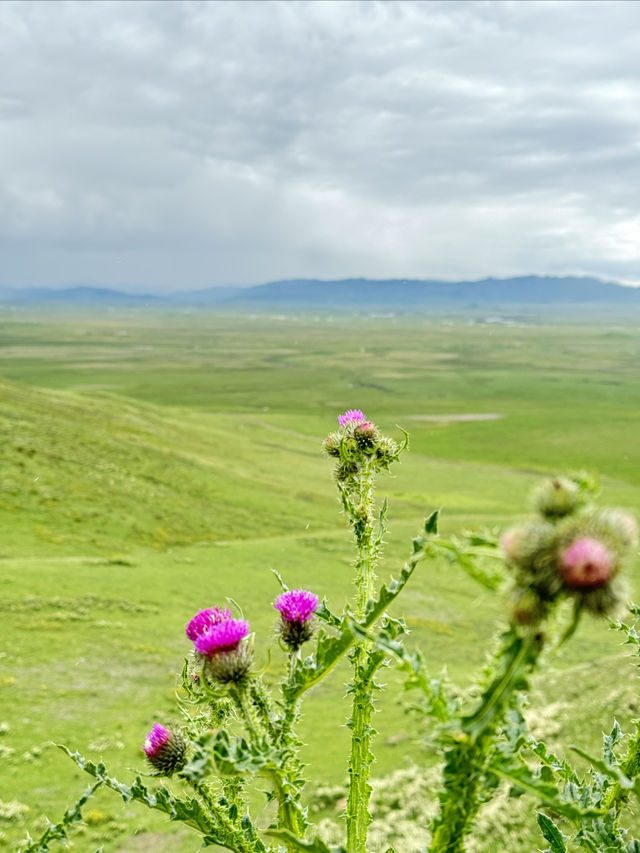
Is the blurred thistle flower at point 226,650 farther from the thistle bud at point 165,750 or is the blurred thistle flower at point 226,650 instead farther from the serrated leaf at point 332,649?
the thistle bud at point 165,750

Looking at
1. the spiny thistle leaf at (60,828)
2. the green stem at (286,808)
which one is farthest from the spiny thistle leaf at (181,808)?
the green stem at (286,808)

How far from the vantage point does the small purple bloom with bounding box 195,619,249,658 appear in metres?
2.60

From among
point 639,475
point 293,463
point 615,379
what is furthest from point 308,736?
point 615,379

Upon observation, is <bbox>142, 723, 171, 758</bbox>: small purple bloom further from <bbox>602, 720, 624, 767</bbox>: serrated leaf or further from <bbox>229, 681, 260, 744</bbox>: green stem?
<bbox>602, 720, 624, 767</bbox>: serrated leaf

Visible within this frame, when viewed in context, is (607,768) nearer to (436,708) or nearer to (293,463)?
(436,708)

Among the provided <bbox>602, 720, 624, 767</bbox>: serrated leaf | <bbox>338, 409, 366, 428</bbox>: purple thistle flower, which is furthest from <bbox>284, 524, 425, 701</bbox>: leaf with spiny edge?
<bbox>602, 720, 624, 767</bbox>: serrated leaf

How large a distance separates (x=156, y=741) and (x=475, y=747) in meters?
2.00

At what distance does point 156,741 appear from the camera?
3.21 meters

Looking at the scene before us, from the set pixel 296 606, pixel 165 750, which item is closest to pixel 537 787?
pixel 296 606

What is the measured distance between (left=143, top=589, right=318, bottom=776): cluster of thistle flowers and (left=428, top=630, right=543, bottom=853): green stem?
855 millimetres

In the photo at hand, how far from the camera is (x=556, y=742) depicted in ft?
52.5

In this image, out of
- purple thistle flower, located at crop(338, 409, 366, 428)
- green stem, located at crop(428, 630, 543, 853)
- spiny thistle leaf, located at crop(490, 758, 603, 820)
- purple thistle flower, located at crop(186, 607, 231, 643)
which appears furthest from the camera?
purple thistle flower, located at crop(338, 409, 366, 428)

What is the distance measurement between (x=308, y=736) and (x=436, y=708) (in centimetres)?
1950

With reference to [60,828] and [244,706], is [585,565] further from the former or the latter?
[60,828]
